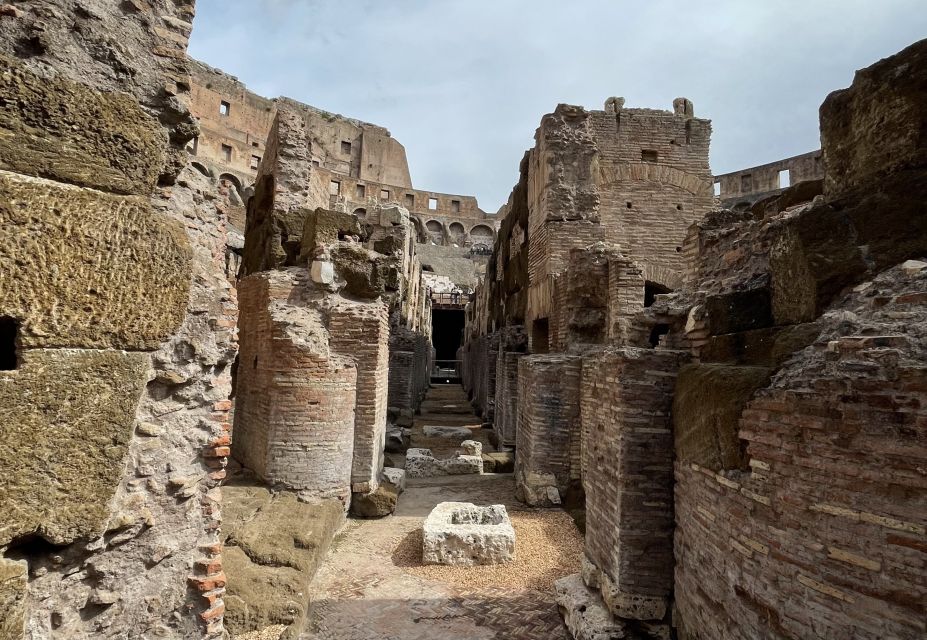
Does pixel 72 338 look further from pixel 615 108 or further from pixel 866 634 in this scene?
pixel 615 108

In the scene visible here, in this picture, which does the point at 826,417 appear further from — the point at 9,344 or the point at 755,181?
the point at 755,181

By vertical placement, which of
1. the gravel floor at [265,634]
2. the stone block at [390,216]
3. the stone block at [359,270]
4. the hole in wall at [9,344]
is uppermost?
the stone block at [390,216]

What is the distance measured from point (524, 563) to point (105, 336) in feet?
15.2

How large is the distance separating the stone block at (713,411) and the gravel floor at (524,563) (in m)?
2.48

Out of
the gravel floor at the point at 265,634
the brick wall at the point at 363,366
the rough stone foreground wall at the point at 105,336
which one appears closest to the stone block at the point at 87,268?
the rough stone foreground wall at the point at 105,336

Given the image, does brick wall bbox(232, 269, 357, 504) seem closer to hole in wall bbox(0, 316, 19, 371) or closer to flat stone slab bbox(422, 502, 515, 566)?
flat stone slab bbox(422, 502, 515, 566)

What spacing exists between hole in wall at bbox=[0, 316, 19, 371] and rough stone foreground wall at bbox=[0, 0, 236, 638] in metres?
0.05

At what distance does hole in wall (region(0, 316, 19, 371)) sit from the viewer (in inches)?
74.8

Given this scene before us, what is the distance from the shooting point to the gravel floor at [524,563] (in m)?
4.92

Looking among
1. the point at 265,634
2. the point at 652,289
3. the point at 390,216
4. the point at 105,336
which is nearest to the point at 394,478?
the point at 265,634

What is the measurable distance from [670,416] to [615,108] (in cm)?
1150

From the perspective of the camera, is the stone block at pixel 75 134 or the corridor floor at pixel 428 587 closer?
the stone block at pixel 75 134

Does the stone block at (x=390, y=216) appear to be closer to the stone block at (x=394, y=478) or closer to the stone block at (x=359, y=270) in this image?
the stone block at (x=359, y=270)

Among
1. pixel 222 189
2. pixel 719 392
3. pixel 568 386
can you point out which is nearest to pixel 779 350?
pixel 719 392
